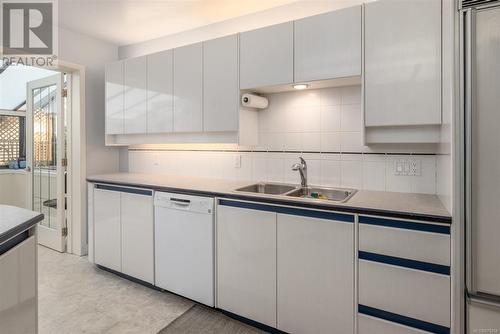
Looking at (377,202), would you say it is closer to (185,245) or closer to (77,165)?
(185,245)

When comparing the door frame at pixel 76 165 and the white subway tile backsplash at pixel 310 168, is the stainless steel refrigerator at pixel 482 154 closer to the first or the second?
the white subway tile backsplash at pixel 310 168

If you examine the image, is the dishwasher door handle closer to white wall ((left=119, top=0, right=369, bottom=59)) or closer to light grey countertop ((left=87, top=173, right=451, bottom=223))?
light grey countertop ((left=87, top=173, right=451, bottom=223))

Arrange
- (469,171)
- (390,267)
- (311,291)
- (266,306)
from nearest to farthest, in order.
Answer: (469,171) → (390,267) → (311,291) → (266,306)

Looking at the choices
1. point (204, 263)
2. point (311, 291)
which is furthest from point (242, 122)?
point (311, 291)

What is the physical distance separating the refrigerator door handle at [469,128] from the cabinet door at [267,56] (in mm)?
1114

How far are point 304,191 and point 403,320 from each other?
3.73 ft

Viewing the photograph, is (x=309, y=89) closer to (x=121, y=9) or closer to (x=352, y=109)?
(x=352, y=109)

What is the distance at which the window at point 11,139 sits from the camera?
16.2 ft

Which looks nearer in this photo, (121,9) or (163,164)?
(121,9)

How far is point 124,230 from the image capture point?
2.76 m

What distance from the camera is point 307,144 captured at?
251cm

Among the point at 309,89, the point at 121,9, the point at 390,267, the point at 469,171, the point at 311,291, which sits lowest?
the point at 311,291

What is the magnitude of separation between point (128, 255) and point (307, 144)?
2004mm

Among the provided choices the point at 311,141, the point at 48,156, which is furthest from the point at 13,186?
the point at 311,141
